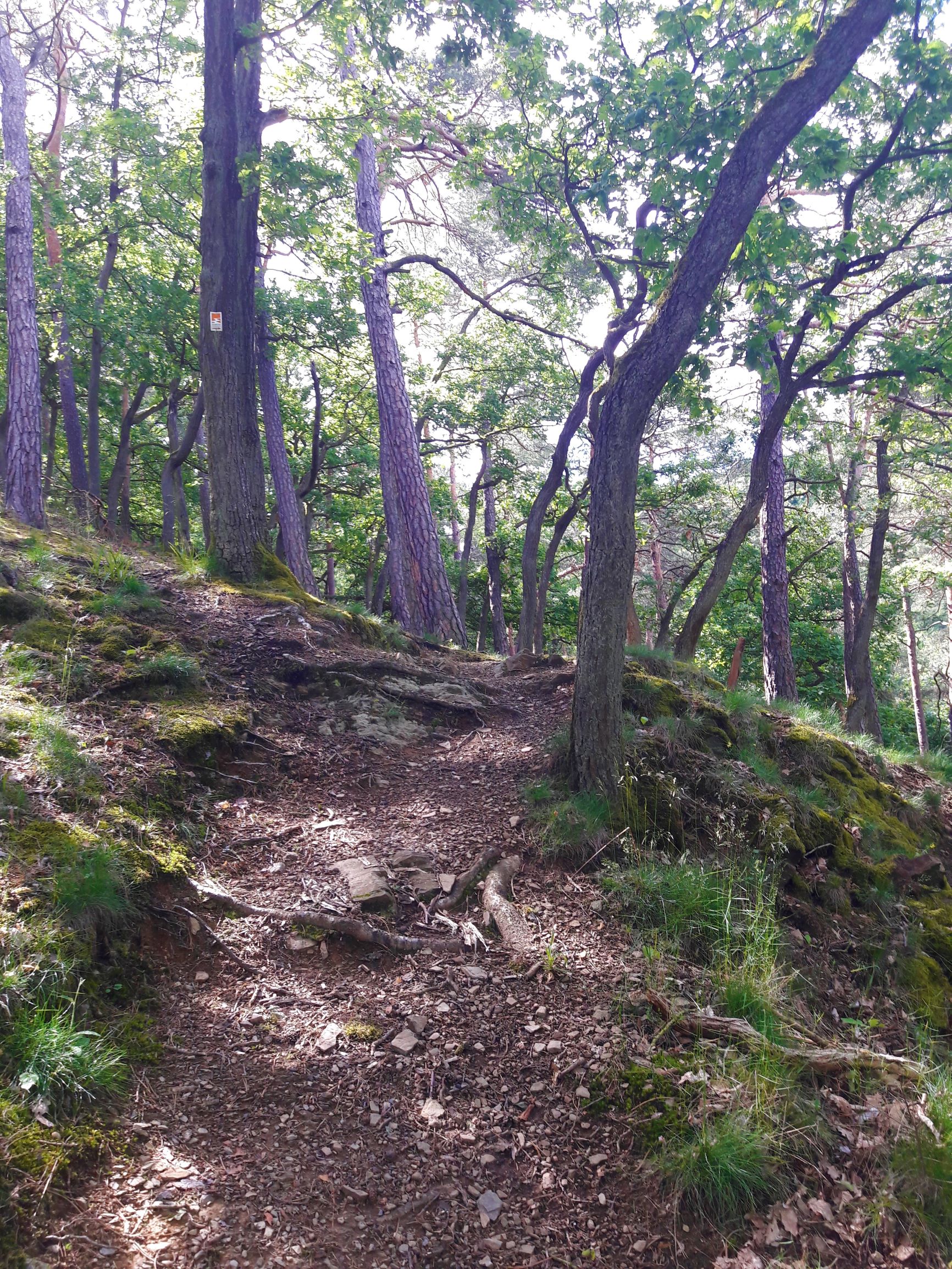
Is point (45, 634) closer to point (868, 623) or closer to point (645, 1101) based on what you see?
point (645, 1101)

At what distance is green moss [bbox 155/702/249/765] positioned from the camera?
4.04 metres

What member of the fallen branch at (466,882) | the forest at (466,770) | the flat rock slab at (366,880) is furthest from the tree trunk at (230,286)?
the fallen branch at (466,882)

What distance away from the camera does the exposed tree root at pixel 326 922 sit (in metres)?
3.26

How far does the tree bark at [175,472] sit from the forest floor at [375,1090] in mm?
8713

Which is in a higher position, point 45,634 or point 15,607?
point 15,607

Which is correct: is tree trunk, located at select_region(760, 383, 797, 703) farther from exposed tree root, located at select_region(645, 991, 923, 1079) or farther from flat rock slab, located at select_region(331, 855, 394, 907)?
flat rock slab, located at select_region(331, 855, 394, 907)

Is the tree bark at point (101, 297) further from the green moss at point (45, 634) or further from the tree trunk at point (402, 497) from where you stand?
the green moss at point (45, 634)

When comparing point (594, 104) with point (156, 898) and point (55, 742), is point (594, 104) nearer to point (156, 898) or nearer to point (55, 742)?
point (55, 742)

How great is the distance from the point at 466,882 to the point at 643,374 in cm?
317

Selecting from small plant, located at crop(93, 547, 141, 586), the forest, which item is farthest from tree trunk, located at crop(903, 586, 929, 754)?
small plant, located at crop(93, 547, 141, 586)

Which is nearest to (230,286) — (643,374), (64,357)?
(643,374)

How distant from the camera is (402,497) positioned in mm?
10227

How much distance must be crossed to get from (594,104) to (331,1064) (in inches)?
299

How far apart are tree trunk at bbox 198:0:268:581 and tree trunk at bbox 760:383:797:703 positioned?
7.47 metres
